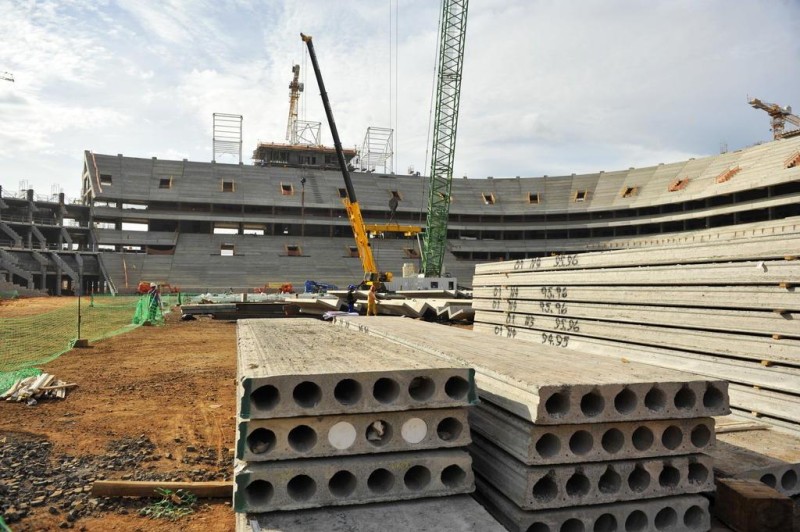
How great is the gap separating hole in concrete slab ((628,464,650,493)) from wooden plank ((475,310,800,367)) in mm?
2591

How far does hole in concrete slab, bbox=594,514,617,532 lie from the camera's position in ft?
10.8

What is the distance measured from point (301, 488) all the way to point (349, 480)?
0.29 meters

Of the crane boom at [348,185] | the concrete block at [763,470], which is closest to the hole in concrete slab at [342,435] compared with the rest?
the concrete block at [763,470]

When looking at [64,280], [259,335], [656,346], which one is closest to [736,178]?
[656,346]

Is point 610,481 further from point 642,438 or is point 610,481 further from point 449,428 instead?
point 449,428

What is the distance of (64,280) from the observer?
1848 inches

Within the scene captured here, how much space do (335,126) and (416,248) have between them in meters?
25.5

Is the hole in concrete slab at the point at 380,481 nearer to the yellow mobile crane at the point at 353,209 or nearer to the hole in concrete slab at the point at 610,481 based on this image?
the hole in concrete slab at the point at 610,481

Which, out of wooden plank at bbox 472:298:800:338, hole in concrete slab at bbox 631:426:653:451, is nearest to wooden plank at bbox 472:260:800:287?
wooden plank at bbox 472:298:800:338

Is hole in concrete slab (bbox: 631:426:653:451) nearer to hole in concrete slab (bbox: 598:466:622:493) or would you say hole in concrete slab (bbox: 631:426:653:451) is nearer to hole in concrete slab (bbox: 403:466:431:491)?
hole in concrete slab (bbox: 598:466:622:493)

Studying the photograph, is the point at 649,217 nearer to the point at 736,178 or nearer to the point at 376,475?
the point at 736,178

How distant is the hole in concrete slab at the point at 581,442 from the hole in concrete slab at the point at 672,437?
531 mm

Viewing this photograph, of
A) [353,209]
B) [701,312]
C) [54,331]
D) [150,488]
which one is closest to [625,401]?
[701,312]

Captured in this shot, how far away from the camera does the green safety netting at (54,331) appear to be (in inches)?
436
